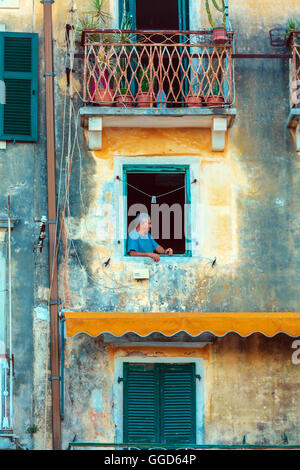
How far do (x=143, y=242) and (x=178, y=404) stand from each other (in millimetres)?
2244

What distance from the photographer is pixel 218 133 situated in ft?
57.7

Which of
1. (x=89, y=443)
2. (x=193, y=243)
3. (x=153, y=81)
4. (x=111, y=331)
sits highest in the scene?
(x=153, y=81)

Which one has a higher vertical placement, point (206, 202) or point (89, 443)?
point (206, 202)

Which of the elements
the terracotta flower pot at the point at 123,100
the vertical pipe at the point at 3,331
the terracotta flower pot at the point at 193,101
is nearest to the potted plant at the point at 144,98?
the terracotta flower pot at the point at 123,100

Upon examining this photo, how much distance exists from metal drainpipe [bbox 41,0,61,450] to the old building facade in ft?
0.13

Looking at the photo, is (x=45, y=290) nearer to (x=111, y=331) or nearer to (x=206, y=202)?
(x=111, y=331)

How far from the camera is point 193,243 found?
17.4 meters

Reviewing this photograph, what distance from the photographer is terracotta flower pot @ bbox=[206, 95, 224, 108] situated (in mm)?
17375

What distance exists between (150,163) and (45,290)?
7.45 feet

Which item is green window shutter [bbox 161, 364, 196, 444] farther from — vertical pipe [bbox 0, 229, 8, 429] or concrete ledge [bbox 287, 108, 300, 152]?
concrete ledge [bbox 287, 108, 300, 152]

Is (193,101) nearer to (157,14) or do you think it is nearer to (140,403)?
(157,14)

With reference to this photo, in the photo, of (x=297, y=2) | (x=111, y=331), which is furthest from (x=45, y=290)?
(x=297, y=2)

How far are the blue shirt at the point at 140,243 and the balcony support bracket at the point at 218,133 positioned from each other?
155 centimetres

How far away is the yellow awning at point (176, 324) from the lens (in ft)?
53.5
